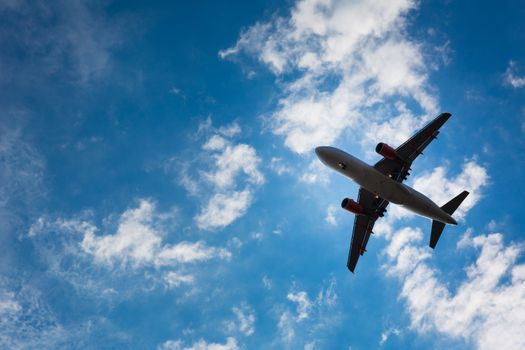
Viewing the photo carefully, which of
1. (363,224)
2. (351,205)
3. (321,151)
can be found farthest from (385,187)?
(363,224)

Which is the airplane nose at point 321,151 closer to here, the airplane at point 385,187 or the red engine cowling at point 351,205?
the airplane at point 385,187

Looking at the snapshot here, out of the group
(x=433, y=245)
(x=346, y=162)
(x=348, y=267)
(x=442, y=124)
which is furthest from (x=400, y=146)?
(x=348, y=267)

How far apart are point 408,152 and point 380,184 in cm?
771

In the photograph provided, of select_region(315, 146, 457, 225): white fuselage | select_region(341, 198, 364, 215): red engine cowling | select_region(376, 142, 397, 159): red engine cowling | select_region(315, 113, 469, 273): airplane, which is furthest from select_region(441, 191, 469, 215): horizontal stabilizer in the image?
select_region(341, 198, 364, 215): red engine cowling

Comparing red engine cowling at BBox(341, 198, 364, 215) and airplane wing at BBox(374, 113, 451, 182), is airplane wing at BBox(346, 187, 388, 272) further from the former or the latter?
airplane wing at BBox(374, 113, 451, 182)

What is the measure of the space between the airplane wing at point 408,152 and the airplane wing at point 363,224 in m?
5.59

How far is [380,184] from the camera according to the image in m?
46.9

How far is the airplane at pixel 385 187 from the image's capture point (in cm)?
4625

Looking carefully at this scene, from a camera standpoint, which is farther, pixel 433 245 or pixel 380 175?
pixel 433 245

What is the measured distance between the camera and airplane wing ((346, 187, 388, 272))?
5603 cm

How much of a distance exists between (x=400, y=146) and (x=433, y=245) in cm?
1465

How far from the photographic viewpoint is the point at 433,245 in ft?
173

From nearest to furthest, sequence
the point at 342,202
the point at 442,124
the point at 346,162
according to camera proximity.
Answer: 1. the point at 346,162
2. the point at 442,124
3. the point at 342,202

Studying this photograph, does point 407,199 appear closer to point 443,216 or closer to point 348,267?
point 443,216
